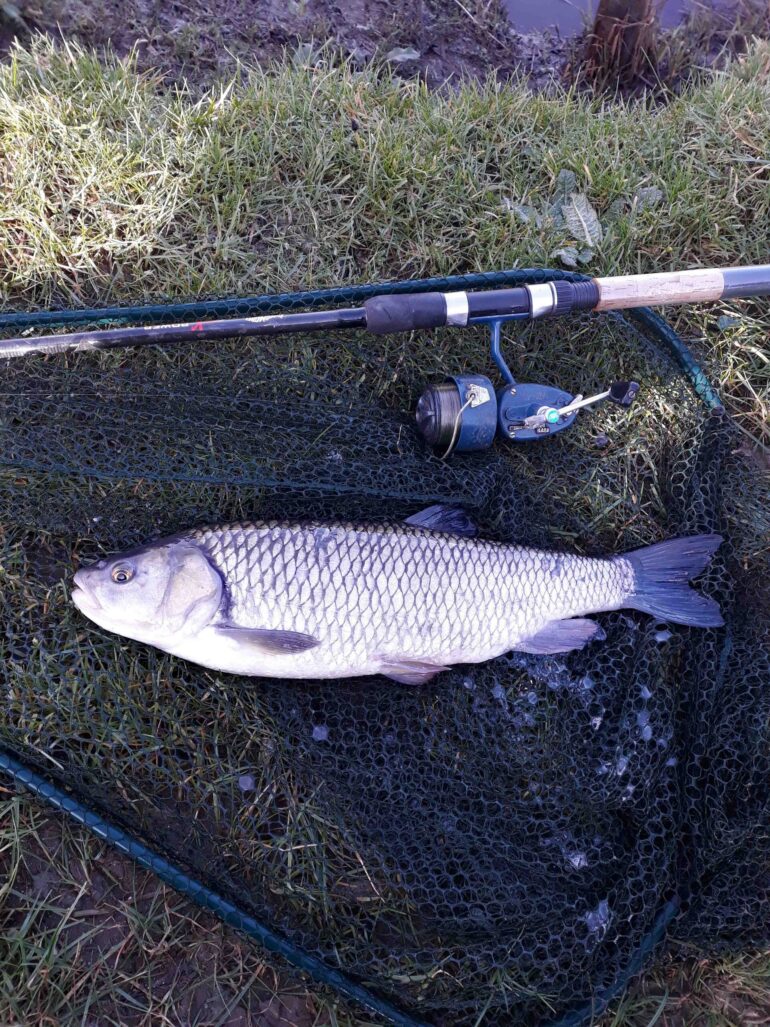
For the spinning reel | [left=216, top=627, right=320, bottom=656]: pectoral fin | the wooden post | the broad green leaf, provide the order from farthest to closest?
the wooden post
the broad green leaf
the spinning reel
[left=216, top=627, right=320, bottom=656]: pectoral fin

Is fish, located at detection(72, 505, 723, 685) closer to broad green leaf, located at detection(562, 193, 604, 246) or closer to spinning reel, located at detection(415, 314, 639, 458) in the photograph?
spinning reel, located at detection(415, 314, 639, 458)

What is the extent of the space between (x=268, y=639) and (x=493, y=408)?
85 centimetres

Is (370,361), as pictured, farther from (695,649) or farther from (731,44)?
(731,44)

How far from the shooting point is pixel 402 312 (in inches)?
70.5

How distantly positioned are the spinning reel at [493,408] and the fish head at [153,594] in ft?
2.33

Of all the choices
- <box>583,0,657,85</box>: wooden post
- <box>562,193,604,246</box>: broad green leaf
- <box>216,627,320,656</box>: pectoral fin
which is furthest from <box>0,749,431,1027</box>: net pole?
<box>583,0,657,85</box>: wooden post

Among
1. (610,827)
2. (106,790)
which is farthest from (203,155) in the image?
(610,827)

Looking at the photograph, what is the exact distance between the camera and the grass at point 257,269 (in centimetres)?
176

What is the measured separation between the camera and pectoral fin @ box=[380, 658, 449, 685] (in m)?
1.82

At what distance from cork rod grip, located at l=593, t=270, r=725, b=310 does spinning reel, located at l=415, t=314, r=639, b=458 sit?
23 centimetres

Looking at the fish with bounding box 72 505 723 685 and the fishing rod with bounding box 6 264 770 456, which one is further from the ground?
the fishing rod with bounding box 6 264 770 456

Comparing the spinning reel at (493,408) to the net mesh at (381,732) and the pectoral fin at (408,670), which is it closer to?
the net mesh at (381,732)

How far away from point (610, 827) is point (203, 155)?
2.32 m

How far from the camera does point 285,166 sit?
2.31 meters
